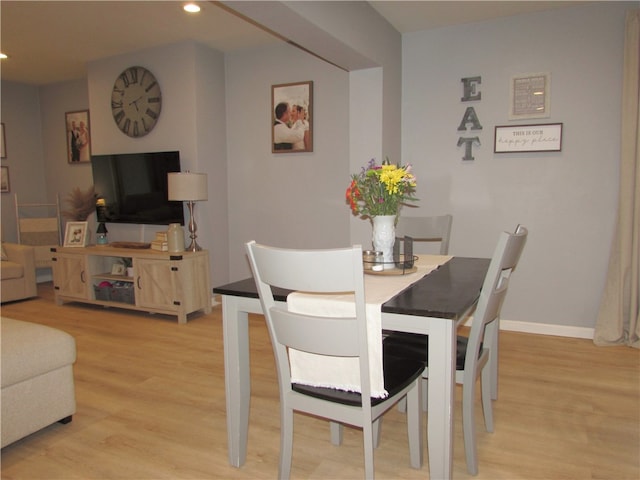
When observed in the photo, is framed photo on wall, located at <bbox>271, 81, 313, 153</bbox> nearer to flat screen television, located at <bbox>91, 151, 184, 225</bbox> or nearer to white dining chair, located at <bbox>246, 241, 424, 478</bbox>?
flat screen television, located at <bbox>91, 151, 184, 225</bbox>

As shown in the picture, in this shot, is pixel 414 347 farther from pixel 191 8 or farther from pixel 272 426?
pixel 191 8

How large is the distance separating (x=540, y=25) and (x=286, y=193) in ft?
8.14

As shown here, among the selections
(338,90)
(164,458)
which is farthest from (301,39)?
(164,458)

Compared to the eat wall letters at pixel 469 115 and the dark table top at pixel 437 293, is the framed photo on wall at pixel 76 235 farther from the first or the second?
the eat wall letters at pixel 469 115

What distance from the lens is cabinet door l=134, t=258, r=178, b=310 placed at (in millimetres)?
4102

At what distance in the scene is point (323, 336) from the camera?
1454 millimetres

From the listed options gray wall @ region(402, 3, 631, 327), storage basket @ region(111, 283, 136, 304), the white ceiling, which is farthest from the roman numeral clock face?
gray wall @ region(402, 3, 631, 327)

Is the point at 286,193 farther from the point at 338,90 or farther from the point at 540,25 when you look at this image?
the point at 540,25

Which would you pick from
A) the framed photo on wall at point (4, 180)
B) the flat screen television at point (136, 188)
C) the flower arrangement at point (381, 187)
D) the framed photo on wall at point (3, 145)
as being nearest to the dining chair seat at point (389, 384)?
the flower arrangement at point (381, 187)

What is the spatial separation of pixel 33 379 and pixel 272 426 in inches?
Result: 44.6

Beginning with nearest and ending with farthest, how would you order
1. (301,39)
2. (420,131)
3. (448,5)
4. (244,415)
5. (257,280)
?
(257,280), (244,415), (301,39), (448,5), (420,131)

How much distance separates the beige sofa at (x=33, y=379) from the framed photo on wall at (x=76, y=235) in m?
2.64

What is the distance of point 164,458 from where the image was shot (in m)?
2.03

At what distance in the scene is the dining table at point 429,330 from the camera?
1493 mm
